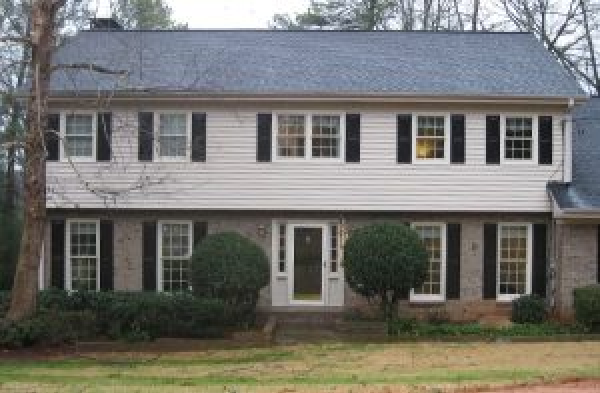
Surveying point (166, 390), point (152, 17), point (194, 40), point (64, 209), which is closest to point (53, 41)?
point (64, 209)

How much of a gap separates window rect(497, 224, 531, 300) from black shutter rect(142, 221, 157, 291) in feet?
28.4

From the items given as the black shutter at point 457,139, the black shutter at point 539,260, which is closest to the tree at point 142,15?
the black shutter at point 457,139

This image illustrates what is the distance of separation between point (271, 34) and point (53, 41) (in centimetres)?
895

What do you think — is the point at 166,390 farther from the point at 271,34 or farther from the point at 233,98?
the point at 271,34

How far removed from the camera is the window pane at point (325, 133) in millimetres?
24141

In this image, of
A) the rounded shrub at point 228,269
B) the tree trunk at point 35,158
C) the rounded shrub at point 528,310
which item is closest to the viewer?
the tree trunk at point 35,158

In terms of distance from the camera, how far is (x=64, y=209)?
2431cm

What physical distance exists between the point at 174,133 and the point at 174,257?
3127mm

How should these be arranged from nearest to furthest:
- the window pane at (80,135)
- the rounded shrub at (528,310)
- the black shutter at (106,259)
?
the rounded shrub at (528,310) → the window pane at (80,135) → the black shutter at (106,259)

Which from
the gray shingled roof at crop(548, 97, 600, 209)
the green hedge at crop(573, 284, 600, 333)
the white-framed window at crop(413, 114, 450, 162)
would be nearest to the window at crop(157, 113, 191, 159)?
the white-framed window at crop(413, 114, 450, 162)

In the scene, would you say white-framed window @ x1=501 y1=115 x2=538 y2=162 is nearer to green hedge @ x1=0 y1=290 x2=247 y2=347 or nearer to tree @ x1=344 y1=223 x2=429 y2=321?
tree @ x1=344 y1=223 x2=429 y2=321

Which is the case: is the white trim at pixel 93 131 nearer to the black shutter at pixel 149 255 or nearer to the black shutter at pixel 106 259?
the black shutter at pixel 106 259

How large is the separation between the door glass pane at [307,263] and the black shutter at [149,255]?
3.56 metres

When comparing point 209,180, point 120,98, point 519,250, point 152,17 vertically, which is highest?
point 152,17
